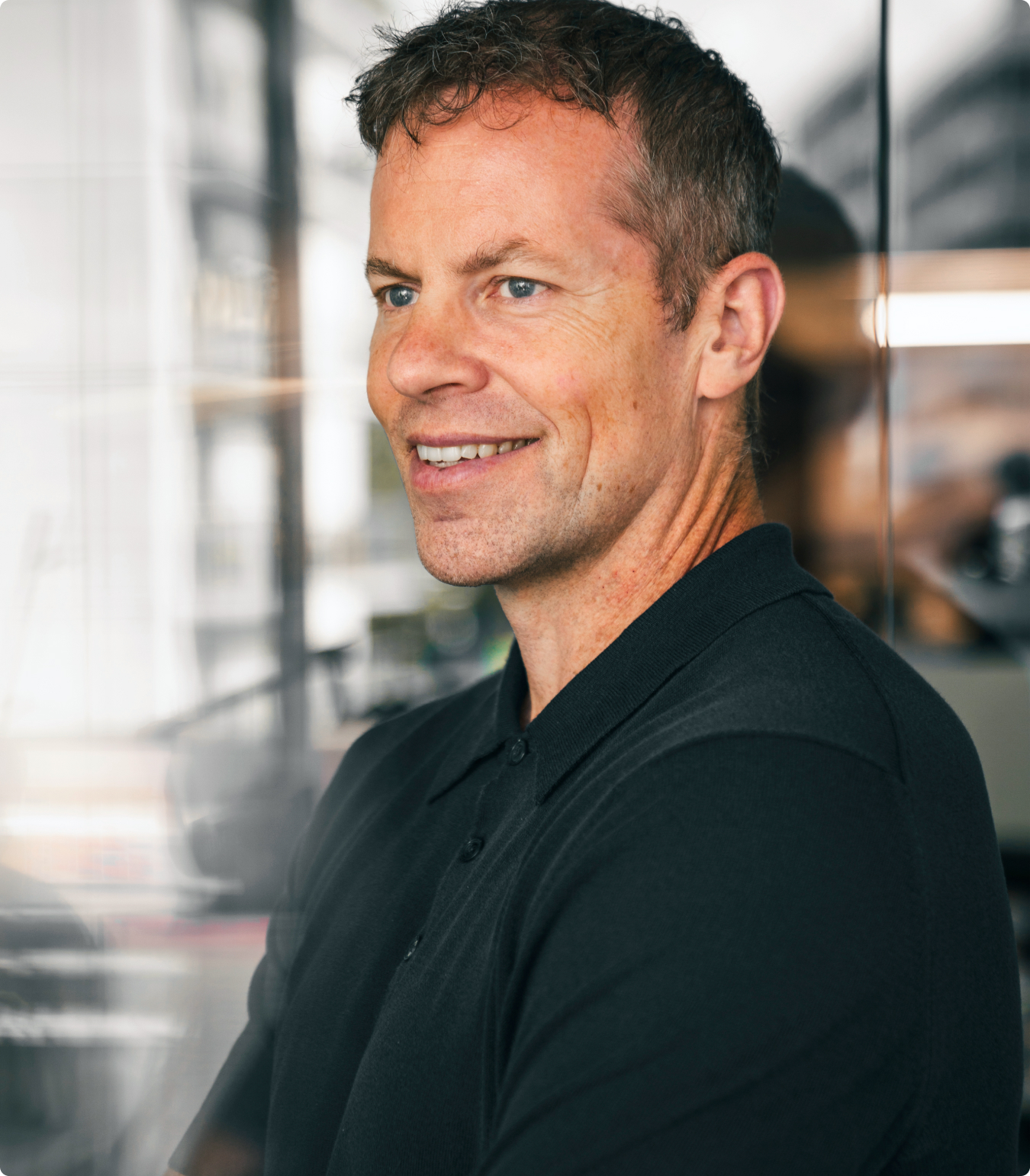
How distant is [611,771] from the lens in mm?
687

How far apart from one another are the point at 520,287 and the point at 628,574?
278 millimetres

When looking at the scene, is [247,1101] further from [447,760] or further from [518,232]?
[518,232]

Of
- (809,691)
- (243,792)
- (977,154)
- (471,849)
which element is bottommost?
(243,792)

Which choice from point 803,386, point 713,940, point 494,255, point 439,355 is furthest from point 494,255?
point 803,386

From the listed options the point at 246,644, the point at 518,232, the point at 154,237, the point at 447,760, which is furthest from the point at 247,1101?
the point at 154,237

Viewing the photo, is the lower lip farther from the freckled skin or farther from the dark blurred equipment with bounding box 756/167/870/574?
the dark blurred equipment with bounding box 756/167/870/574

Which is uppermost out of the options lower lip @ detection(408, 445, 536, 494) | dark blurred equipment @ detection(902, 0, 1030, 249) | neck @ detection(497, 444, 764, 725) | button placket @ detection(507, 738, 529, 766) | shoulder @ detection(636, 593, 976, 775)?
dark blurred equipment @ detection(902, 0, 1030, 249)

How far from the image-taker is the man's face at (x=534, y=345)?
903 millimetres

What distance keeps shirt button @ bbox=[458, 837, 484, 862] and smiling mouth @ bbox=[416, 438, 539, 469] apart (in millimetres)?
351

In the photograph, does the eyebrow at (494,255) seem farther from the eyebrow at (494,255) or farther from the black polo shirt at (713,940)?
the black polo shirt at (713,940)

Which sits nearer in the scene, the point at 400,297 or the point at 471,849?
the point at 471,849

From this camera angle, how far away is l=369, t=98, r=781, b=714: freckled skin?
91cm

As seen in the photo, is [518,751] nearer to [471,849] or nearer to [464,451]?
[471,849]

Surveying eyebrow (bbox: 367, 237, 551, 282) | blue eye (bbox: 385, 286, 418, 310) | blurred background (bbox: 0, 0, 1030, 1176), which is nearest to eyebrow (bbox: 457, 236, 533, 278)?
eyebrow (bbox: 367, 237, 551, 282)
